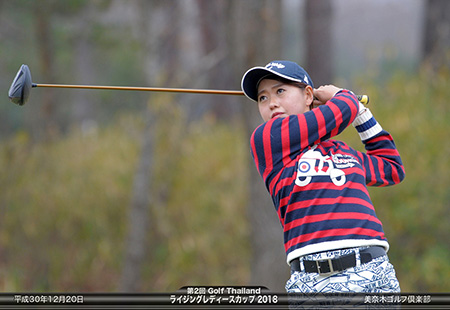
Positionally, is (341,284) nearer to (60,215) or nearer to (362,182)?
(362,182)

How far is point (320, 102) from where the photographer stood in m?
2.93

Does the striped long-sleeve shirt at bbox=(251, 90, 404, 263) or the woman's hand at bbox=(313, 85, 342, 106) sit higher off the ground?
the woman's hand at bbox=(313, 85, 342, 106)

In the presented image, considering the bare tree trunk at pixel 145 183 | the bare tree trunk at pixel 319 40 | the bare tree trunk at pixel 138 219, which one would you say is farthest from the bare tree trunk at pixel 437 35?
the bare tree trunk at pixel 138 219

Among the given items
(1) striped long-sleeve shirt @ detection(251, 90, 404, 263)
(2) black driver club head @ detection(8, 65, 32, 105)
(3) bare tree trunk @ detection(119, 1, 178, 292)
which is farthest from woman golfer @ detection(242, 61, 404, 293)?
(3) bare tree trunk @ detection(119, 1, 178, 292)

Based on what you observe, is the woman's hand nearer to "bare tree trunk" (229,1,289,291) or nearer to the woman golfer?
the woman golfer

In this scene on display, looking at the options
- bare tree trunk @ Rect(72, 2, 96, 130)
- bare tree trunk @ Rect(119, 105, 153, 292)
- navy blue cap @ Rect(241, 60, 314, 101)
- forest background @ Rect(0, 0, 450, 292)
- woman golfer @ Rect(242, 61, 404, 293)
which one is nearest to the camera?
woman golfer @ Rect(242, 61, 404, 293)

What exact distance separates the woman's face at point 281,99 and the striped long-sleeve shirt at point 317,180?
108 mm

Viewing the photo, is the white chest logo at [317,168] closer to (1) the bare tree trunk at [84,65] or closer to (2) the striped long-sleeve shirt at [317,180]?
(2) the striped long-sleeve shirt at [317,180]

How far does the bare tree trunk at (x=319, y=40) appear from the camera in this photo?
8.49 metres

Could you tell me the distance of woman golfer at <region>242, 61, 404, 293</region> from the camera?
2.50 meters

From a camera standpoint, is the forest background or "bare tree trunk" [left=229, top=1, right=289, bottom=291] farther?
the forest background

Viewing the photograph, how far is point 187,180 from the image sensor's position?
8125 millimetres

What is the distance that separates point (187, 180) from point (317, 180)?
18.5 ft

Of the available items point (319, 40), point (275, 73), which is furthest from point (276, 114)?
point (319, 40)
